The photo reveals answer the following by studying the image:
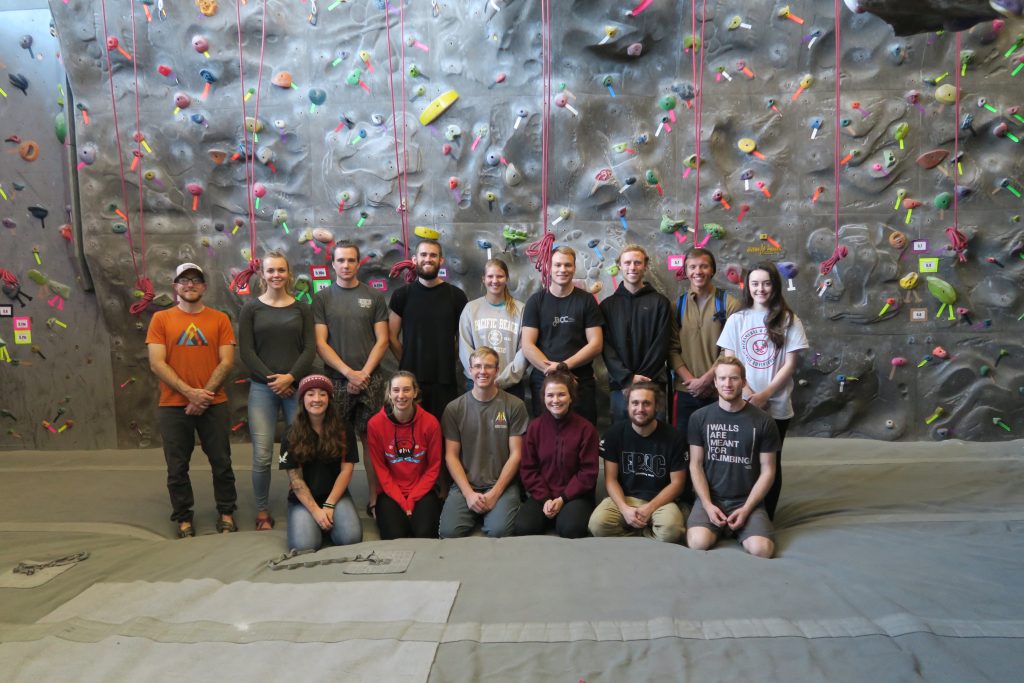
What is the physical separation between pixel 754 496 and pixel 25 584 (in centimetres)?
281

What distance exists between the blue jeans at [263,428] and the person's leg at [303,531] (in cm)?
40

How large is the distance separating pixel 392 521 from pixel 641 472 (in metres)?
1.14

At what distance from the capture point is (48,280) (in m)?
5.11

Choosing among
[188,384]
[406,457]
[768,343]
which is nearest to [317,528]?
[406,457]

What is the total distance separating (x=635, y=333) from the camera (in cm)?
362

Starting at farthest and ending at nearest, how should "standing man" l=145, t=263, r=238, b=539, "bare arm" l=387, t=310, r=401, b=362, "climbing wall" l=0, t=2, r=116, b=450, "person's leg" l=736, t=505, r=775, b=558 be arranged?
"climbing wall" l=0, t=2, r=116, b=450
"bare arm" l=387, t=310, r=401, b=362
"standing man" l=145, t=263, r=238, b=539
"person's leg" l=736, t=505, r=775, b=558

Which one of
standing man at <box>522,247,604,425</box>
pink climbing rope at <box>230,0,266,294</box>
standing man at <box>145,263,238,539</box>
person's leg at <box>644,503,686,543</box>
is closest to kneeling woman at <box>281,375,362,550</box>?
standing man at <box>145,263,238,539</box>

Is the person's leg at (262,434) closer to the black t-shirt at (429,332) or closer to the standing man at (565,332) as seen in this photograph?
the black t-shirt at (429,332)

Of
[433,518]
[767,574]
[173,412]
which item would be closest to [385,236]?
A: [173,412]

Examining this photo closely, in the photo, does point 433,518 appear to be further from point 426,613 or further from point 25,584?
point 25,584

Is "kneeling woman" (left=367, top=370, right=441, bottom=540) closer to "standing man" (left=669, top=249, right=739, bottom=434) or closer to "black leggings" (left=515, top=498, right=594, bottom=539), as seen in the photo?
"black leggings" (left=515, top=498, right=594, bottom=539)

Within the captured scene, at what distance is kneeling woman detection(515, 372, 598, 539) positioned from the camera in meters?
3.13

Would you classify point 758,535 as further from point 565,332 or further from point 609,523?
point 565,332

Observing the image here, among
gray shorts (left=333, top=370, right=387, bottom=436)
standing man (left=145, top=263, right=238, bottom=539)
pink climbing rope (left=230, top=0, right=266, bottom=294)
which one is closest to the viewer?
standing man (left=145, top=263, right=238, bottom=539)
